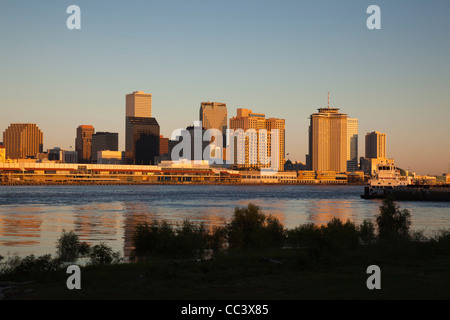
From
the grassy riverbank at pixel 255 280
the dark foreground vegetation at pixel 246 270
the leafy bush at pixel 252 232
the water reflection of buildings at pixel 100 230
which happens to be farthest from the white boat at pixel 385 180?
the grassy riverbank at pixel 255 280

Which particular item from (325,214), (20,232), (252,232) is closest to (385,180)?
(325,214)

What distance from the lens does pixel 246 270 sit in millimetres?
23812

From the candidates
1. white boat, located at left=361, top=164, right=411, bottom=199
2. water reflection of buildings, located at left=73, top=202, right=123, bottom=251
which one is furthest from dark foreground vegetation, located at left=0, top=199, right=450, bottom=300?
white boat, located at left=361, top=164, right=411, bottom=199

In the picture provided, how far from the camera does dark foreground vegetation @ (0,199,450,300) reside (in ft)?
62.1

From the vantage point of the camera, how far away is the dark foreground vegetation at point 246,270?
18.9 m

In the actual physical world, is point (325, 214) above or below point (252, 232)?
below

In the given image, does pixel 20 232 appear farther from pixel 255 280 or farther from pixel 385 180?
pixel 385 180

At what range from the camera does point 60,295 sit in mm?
18781

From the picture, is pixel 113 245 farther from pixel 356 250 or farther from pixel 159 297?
pixel 159 297

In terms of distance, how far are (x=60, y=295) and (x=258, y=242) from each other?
740 inches

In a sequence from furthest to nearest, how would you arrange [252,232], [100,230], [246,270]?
[100,230] → [252,232] → [246,270]

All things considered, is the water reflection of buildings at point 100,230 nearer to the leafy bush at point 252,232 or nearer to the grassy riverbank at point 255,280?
the leafy bush at point 252,232

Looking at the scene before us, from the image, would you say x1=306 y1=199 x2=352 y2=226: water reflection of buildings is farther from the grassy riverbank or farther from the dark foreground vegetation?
the grassy riverbank
